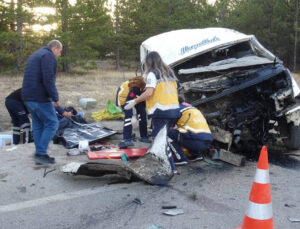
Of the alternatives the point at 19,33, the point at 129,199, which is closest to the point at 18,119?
the point at 129,199

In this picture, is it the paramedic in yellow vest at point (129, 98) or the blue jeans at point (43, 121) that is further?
the paramedic in yellow vest at point (129, 98)

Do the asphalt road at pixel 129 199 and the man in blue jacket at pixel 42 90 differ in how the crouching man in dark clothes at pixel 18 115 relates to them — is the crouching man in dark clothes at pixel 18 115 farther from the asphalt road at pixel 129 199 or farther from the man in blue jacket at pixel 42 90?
the man in blue jacket at pixel 42 90

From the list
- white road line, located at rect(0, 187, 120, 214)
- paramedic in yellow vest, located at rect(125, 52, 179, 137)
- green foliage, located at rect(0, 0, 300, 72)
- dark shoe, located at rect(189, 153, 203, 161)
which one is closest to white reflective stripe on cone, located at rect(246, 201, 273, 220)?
white road line, located at rect(0, 187, 120, 214)

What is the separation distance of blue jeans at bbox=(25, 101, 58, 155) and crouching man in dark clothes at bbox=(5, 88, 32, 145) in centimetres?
147

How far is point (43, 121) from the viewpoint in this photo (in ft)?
15.3

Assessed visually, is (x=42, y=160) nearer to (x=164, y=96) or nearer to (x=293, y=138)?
(x=164, y=96)

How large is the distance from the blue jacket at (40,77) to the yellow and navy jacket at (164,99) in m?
1.36

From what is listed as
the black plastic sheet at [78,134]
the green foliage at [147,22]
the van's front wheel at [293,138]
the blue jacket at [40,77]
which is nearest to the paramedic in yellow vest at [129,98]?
the black plastic sheet at [78,134]

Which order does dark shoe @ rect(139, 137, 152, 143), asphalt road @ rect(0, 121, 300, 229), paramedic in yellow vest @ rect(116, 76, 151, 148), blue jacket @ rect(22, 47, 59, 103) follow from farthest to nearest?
dark shoe @ rect(139, 137, 152, 143) < paramedic in yellow vest @ rect(116, 76, 151, 148) < blue jacket @ rect(22, 47, 59, 103) < asphalt road @ rect(0, 121, 300, 229)

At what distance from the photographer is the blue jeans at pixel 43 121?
14.9ft

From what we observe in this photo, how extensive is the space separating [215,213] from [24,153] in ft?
10.5

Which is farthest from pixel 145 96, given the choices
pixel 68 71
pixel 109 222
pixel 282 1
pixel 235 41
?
pixel 282 1

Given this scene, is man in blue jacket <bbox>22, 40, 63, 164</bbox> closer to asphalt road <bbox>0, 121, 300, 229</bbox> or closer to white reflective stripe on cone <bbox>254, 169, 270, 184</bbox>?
asphalt road <bbox>0, 121, 300, 229</bbox>

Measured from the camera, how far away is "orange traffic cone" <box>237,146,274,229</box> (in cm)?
279
